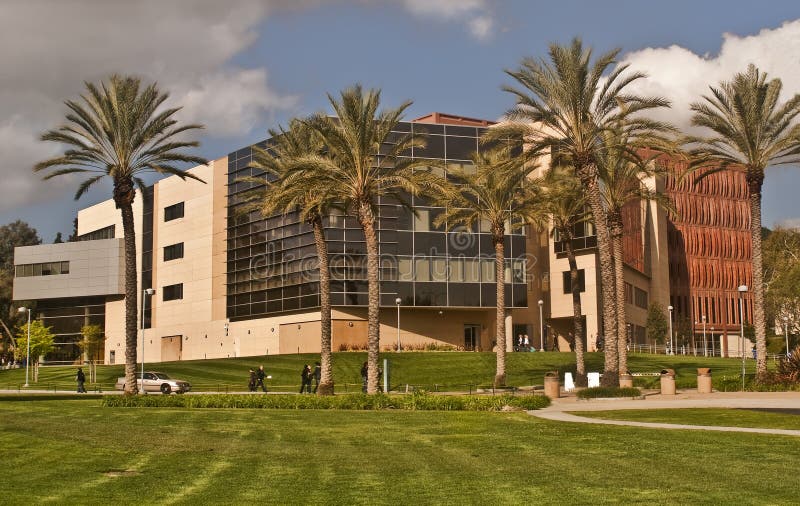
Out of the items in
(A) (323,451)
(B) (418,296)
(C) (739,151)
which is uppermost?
(C) (739,151)

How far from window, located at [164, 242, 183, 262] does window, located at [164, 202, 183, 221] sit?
3.01 m

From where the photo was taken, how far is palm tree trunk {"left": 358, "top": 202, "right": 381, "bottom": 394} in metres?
37.2

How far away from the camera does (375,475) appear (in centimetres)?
1532

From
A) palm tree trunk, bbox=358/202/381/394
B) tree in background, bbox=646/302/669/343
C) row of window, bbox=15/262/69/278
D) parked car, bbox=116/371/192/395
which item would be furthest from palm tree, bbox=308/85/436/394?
row of window, bbox=15/262/69/278

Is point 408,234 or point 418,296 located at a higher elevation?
point 408,234

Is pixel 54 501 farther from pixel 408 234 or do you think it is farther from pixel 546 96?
pixel 408 234

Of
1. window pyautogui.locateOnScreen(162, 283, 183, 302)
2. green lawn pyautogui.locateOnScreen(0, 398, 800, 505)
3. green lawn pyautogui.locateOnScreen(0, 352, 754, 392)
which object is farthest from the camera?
window pyautogui.locateOnScreen(162, 283, 183, 302)

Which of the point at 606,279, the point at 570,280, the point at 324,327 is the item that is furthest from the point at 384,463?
the point at 570,280

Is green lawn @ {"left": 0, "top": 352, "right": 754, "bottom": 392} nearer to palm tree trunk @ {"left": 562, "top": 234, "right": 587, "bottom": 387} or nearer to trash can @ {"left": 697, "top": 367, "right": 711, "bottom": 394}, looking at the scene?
palm tree trunk @ {"left": 562, "top": 234, "right": 587, "bottom": 387}

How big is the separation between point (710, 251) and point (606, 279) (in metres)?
85.6

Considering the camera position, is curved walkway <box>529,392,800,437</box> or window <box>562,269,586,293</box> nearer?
curved walkway <box>529,392,800,437</box>

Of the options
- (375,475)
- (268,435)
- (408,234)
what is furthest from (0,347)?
(375,475)

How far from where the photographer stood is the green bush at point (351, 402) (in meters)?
31.1

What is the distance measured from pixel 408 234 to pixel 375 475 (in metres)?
61.9
